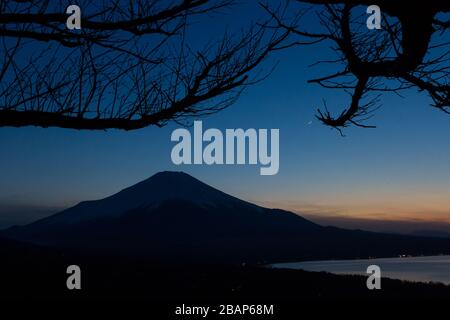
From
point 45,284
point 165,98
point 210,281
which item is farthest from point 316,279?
point 165,98

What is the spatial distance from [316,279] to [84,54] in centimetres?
5651

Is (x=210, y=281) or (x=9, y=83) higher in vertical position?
(x=9, y=83)

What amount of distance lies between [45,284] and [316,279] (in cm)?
3127

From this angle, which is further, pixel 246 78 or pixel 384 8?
pixel 246 78

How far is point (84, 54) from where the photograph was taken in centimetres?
406

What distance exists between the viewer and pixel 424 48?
3.14 m

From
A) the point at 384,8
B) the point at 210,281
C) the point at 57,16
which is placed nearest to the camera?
the point at 384,8

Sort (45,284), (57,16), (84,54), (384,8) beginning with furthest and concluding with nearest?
1. (45,284)
2. (84,54)
3. (57,16)
4. (384,8)

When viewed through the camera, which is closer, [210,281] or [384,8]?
[384,8]
